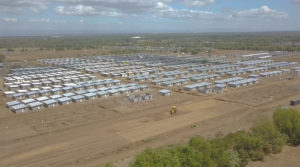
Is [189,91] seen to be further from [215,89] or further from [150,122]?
[150,122]

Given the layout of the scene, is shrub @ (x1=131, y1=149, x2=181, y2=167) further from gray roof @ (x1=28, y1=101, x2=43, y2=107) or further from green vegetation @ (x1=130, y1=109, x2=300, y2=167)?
gray roof @ (x1=28, y1=101, x2=43, y2=107)

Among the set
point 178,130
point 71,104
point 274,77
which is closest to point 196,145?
point 178,130

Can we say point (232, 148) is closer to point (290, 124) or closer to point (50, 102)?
point (290, 124)

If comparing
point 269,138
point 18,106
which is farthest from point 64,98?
point 269,138

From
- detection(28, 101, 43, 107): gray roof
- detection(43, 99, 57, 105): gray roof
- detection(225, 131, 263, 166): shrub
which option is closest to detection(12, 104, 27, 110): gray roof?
detection(28, 101, 43, 107): gray roof

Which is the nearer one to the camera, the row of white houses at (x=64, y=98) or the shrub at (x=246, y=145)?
the shrub at (x=246, y=145)

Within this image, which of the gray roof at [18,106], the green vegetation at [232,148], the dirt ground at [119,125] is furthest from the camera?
the gray roof at [18,106]

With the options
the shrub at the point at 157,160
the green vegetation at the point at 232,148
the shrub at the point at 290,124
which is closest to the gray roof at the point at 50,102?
the green vegetation at the point at 232,148

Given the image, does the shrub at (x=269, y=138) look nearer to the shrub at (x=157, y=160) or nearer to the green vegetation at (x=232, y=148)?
the green vegetation at (x=232, y=148)
